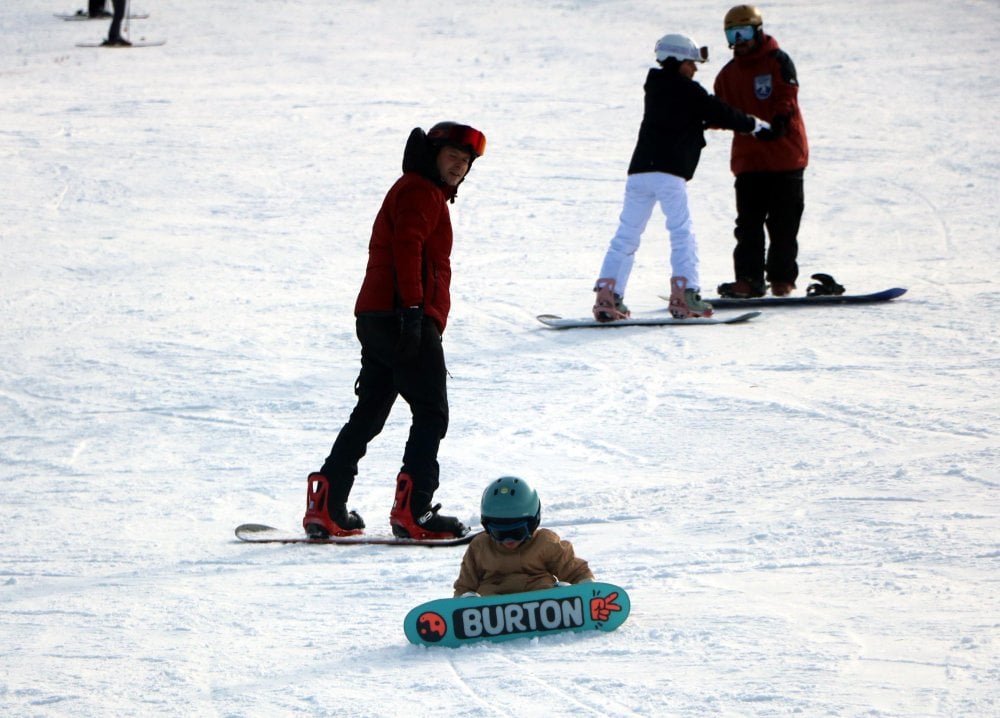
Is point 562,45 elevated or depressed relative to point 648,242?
elevated

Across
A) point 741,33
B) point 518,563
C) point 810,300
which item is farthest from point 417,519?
point 741,33

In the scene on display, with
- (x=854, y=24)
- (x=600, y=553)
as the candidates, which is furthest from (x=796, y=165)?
(x=854, y=24)

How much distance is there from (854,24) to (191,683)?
2129cm

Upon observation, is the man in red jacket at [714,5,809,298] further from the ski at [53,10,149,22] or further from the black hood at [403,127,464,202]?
the ski at [53,10,149,22]

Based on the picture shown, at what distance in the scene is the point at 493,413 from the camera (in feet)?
23.5

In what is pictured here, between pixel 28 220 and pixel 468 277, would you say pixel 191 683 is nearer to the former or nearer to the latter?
pixel 468 277

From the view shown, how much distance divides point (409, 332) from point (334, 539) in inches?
34.5

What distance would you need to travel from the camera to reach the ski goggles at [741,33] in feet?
29.9

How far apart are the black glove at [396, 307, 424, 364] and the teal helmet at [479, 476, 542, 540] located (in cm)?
99

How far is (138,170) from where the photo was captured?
13.7m

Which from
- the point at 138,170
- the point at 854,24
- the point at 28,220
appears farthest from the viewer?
the point at 854,24

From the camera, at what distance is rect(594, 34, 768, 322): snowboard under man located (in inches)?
331

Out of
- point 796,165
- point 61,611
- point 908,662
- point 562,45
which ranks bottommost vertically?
point 61,611

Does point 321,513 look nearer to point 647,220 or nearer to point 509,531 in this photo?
point 509,531
